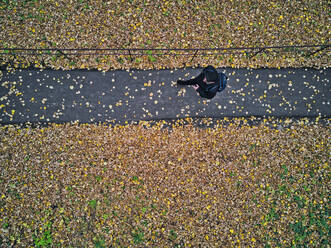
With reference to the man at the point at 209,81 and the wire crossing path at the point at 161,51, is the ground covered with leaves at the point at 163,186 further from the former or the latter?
the wire crossing path at the point at 161,51

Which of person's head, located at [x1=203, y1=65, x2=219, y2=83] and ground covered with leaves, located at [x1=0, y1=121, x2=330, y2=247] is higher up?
person's head, located at [x1=203, y1=65, x2=219, y2=83]

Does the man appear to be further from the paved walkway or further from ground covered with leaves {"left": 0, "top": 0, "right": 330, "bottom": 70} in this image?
ground covered with leaves {"left": 0, "top": 0, "right": 330, "bottom": 70}

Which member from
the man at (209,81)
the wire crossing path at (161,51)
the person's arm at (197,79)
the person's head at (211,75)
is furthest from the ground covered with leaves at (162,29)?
the person's head at (211,75)

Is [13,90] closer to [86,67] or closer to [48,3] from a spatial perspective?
[86,67]

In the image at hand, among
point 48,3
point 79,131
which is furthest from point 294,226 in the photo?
point 48,3

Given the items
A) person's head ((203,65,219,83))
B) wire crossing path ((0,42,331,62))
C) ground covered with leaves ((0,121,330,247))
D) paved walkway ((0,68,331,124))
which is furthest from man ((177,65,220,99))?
ground covered with leaves ((0,121,330,247))

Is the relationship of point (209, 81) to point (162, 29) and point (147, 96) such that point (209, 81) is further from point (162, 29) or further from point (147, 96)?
point (162, 29)
